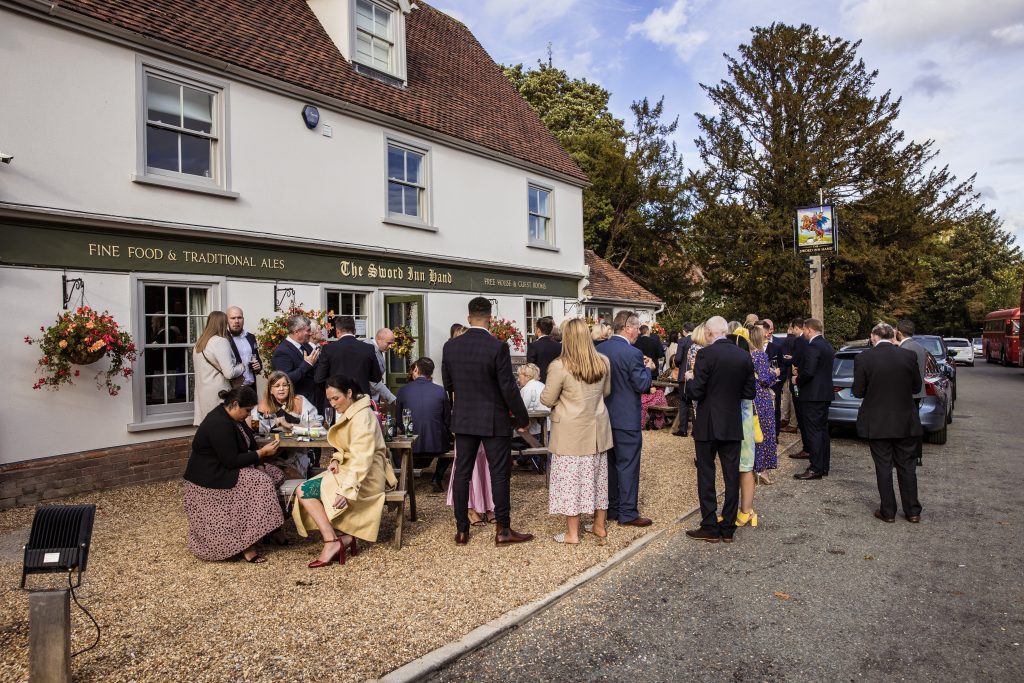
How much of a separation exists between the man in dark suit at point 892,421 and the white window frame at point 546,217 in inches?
407

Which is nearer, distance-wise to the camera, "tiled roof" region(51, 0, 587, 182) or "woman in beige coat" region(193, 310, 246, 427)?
"woman in beige coat" region(193, 310, 246, 427)

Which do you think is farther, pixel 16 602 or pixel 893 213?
pixel 893 213

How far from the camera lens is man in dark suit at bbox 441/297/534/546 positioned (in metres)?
5.84

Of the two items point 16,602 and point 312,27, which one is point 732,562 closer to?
point 16,602

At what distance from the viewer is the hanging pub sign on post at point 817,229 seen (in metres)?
→ 18.5

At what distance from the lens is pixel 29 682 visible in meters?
3.46

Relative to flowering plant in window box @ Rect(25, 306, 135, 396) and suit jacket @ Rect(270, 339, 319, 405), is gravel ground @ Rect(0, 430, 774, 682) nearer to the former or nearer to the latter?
flowering plant in window box @ Rect(25, 306, 135, 396)

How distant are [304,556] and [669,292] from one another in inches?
1005

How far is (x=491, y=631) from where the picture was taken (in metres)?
4.24

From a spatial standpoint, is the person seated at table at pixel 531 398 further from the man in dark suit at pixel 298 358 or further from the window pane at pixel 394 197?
the window pane at pixel 394 197

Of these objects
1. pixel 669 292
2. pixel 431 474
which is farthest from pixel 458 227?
pixel 669 292

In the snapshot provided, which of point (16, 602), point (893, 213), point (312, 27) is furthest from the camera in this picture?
point (893, 213)

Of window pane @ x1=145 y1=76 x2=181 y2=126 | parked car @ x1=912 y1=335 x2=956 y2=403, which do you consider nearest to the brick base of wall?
window pane @ x1=145 y1=76 x2=181 y2=126

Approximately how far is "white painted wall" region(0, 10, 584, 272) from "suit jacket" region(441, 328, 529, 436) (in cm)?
556
